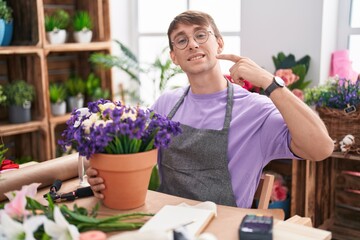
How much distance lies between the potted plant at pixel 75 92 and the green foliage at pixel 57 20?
0.42 meters

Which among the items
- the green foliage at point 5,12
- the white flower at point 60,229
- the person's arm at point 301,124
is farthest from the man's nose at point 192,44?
the green foliage at point 5,12

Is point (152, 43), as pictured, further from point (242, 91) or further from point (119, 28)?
point (242, 91)

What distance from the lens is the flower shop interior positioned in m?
2.65

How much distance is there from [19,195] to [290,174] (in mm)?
2033

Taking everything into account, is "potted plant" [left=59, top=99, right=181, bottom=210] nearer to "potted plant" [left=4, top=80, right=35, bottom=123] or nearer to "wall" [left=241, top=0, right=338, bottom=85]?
"wall" [left=241, top=0, right=338, bottom=85]

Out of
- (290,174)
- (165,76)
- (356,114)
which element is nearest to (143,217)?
(356,114)

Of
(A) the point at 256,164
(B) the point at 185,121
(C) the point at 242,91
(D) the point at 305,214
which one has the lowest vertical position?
(D) the point at 305,214

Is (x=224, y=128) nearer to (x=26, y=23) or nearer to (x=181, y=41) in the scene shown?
(x=181, y=41)

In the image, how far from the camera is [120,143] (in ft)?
4.00

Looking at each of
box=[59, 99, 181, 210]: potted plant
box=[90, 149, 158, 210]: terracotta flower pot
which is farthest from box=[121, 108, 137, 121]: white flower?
box=[90, 149, 158, 210]: terracotta flower pot

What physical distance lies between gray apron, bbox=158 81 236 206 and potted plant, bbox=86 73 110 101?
6.22 feet

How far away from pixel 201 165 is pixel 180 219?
569 millimetres

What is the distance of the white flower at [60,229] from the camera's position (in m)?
0.95

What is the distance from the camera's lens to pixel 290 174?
278 cm
